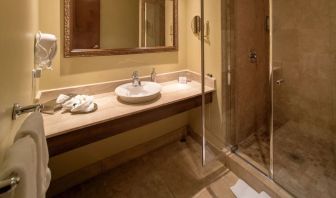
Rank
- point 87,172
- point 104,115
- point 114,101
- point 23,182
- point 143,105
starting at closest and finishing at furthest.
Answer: point 23,182
point 104,115
point 143,105
point 114,101
point 87,172

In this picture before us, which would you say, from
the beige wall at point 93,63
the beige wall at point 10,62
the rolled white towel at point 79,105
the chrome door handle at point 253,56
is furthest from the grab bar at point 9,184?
the chrome door handle at point 253,56

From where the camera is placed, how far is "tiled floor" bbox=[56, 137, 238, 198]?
1.69m

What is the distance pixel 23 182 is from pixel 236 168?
1762 mm

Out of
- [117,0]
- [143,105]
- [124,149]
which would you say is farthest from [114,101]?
[117,0]

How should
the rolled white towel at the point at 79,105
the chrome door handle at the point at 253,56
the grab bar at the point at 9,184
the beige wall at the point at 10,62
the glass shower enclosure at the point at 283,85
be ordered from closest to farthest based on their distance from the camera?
1. the grab bar at the point at 9,184
2. the beige wall at the point at 10,62
3. the rolled white towel at the point at 79,105
4. the glass shower enclosure at the point at 283,85
5. the chrome door handle at the point at 253,56

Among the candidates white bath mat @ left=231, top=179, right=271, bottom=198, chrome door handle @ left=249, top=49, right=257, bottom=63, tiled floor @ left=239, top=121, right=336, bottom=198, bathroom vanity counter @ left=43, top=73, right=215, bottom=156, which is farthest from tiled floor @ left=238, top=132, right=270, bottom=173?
chrome door handle @ left=249, top=49, right=257, bottom=63

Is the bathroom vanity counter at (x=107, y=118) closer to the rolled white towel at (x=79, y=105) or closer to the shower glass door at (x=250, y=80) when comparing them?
the rolled white towel at (x=79, y=105)

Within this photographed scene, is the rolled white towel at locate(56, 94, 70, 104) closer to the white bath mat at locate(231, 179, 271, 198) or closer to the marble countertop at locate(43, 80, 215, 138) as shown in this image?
the marble countertop at locate(43, 80, 215, 138)

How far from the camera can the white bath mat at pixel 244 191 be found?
1.59 m

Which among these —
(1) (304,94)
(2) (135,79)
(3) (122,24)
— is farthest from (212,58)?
(1) (304,94)

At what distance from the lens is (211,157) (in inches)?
82.0

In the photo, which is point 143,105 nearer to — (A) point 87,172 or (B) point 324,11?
(A) point 87,172

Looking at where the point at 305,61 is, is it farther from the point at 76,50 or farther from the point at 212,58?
the point at 76,50

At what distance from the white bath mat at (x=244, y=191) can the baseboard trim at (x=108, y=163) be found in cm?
94
